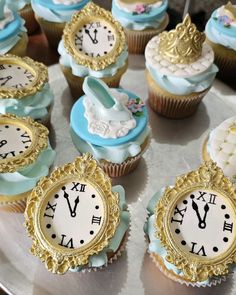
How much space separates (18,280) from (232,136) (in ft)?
3.00

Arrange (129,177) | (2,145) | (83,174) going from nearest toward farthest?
(83,174), (2,145), (129,177)

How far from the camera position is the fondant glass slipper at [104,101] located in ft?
5.47

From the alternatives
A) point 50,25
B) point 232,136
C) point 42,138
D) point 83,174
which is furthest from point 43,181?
point 50,25

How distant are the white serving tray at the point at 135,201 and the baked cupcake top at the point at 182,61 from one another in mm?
233

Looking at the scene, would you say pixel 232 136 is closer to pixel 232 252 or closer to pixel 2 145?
pixel 232 252

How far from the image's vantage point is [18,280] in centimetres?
160

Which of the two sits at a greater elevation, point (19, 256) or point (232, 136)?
point (232, 136)

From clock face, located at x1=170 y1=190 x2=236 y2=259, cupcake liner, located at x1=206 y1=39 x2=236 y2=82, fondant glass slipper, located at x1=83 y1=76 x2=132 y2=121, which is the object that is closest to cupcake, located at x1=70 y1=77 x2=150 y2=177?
fondant glass slipper, located at x1=83 y1=76 x2=132 y2=121

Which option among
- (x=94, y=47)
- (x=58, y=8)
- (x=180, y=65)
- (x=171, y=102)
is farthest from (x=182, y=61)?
(x=58, y=8)

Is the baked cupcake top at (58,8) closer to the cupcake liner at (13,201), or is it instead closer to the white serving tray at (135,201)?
the white serving tray at (135,201)

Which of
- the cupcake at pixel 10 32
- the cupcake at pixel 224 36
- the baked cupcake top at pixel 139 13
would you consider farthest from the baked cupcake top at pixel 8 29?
the cupcake at pixel 224 36

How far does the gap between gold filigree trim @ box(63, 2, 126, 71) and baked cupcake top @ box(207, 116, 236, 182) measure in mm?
518

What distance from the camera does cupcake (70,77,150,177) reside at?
1679 mm

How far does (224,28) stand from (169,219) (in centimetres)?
116
